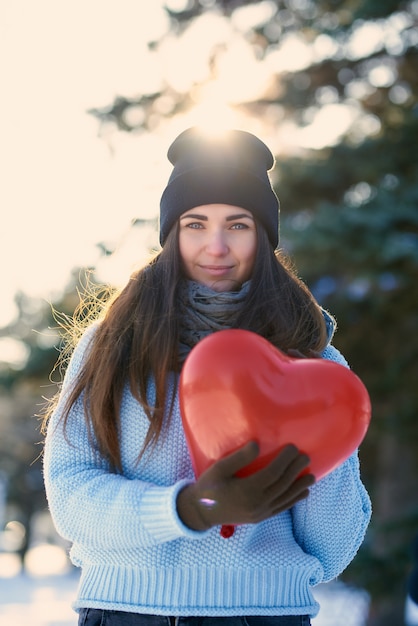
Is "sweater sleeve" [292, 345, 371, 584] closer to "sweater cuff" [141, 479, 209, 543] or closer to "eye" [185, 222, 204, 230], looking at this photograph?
"sweater cuff" [141, 479, 209, 543]

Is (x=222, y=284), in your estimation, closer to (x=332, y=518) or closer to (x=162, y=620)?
(x=332, y=518)

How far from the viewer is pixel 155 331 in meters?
1.96

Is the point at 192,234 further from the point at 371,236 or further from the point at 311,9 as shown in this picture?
the point at 311,9

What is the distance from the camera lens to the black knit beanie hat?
209cm

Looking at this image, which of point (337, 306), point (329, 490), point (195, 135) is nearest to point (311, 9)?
point (337, 306)

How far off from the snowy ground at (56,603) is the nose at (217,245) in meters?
7.42

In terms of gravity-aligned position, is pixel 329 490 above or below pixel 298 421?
below

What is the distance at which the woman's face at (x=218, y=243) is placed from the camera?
6.70ft

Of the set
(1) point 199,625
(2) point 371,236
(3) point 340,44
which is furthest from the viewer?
(3) point 340,44

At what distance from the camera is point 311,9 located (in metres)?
8.54

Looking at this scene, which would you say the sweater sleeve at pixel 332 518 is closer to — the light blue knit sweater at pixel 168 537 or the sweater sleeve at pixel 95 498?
the light blue knit sweater at pixel 168 537

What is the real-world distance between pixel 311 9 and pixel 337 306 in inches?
117

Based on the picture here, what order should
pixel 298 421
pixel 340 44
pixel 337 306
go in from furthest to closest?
pixel 340 44 < pixel 337 306 < pixel 298 421

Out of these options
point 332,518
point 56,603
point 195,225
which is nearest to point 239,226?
point 195,225
